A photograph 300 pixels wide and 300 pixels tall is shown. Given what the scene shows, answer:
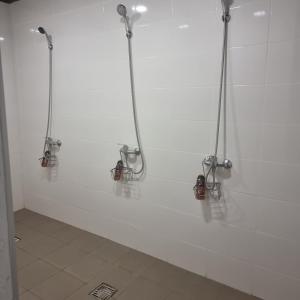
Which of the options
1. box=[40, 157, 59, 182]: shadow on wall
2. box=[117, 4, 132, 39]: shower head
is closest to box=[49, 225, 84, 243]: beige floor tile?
box=[40, 157, 59, 182]: shadow on wall

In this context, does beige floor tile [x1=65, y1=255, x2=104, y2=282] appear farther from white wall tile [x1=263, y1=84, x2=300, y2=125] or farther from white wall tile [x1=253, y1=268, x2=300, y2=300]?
white wall tile [x1=263, y1=84, x2=300, y2=125]

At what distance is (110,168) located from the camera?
8.16 ft

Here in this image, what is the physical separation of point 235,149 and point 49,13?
82.6 inches

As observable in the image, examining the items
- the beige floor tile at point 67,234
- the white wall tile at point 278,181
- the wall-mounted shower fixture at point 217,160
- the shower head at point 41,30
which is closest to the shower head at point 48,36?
the shower head at point 41,30

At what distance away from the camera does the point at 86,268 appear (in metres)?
2.20

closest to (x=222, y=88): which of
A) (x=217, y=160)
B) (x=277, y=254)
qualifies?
(x=217, y=160)

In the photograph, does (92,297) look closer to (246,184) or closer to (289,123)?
(246,184)

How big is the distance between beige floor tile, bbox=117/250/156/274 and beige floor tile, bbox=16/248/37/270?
0.73m

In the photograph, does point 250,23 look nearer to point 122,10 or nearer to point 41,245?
point 122,10

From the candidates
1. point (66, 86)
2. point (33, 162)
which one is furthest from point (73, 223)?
point (66, 86)

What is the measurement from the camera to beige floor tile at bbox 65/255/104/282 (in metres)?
2.11

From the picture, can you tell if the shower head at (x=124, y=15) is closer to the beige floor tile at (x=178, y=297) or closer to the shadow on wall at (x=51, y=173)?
the shadow on wall at (x=51, y=173)

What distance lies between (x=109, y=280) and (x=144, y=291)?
29cm

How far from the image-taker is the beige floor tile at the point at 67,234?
2646 millimetres
